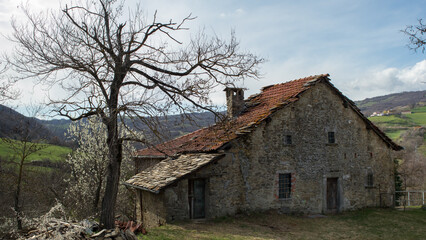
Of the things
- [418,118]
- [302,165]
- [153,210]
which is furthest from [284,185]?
[418,118]

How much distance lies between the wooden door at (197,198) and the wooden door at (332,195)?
6502 millimetres

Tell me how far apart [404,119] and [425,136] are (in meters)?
14.9

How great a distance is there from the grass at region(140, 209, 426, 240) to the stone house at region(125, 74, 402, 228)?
69 cm

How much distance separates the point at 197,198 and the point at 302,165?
5229mm

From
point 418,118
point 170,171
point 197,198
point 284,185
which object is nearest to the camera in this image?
point 170,171

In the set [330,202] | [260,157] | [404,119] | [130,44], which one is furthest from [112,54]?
[404,119]

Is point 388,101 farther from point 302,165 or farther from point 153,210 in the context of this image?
point 153,210

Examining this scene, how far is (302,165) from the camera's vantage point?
47.0 feet

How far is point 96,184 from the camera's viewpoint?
20141 mm

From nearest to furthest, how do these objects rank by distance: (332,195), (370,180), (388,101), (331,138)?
(332,195), (331,138), (370,180), (388,101)

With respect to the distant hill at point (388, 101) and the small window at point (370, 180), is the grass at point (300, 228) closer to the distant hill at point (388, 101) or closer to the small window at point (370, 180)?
the small window at point (370, 180)

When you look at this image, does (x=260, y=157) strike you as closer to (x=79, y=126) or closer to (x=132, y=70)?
(x=132, y=70)

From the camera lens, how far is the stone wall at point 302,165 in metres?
12.4

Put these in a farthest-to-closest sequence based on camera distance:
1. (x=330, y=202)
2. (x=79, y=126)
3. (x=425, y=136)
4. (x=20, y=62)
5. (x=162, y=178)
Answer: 1. (x=425, y=136)
2. (x=79, y=126)
3. (x=330, y=202)
4. (x=162, y=178)
5. (x=20, y=62)
